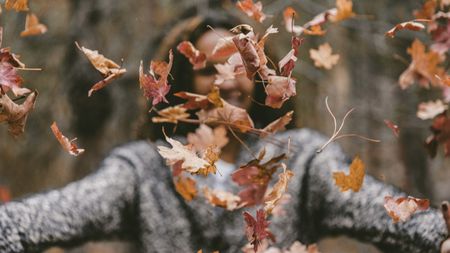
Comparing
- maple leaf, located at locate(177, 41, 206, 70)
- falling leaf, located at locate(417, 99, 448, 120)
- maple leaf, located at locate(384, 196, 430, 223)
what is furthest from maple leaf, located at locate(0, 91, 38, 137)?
falling leaf, located at locate(417, 99, 448, 120)

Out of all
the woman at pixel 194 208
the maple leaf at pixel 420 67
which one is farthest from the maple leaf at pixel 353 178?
the maple leaf at pixel 420 67

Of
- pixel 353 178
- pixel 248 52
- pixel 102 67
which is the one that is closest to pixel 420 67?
pixel 353 178

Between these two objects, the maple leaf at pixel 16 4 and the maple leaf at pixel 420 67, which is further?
the maple leaf at pixel 420 67

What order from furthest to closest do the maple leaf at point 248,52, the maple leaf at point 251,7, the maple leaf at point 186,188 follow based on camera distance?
1. the maple leaf at point 186,188
2. the maple leaf at point 251,7
3. the maple leaf at point 248,52

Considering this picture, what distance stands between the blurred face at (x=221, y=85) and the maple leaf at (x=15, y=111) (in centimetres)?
63

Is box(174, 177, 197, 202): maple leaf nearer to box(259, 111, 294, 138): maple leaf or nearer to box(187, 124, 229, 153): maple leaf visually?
box(187, 124, 229, 153): maple leaf

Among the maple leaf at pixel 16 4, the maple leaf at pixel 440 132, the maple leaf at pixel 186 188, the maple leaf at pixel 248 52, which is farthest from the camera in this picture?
the maple leaf at pixel 186 188

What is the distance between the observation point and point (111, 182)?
1.66 meters

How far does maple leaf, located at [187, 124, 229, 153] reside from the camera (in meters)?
1.67

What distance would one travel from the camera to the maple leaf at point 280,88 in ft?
3.70

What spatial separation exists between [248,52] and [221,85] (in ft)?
2.15

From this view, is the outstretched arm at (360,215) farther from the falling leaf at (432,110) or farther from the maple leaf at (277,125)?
the maple leaf at (277,125)

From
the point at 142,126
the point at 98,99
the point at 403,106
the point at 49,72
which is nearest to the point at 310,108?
the point at 403,106

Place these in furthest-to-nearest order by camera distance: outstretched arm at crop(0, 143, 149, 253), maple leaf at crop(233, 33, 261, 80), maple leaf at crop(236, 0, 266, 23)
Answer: outstretched arm at crop(0, 143, 149, 253), maple leaf at crop(236, 0, 266, 23), maple leaf at crop(233, 33, 261, 80)
